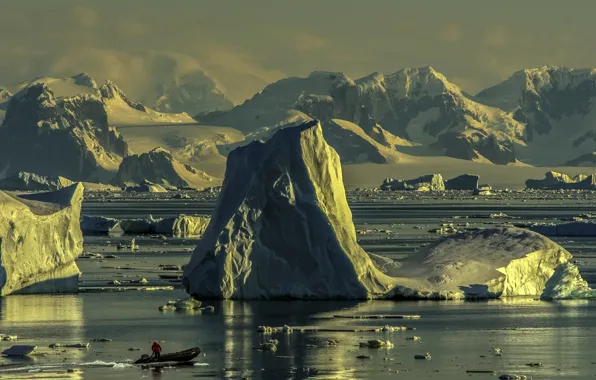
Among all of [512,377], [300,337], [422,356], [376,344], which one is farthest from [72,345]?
[512,377]

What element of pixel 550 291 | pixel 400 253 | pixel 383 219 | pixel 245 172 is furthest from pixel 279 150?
pixel 383 219

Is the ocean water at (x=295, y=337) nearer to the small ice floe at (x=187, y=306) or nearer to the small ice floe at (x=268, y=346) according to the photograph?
the small ice floe at (x=268, y=346)

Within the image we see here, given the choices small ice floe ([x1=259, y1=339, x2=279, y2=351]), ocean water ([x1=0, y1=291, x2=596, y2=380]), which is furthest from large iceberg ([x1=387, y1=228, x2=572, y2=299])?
small ice floe ([x1=259, y1=339, x2=279, y2=351])

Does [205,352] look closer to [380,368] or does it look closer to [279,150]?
[380,368]

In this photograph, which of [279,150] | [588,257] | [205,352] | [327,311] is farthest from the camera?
[588,257]

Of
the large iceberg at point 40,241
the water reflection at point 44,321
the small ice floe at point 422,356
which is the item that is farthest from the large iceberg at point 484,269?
the small ice floe at point 422,356

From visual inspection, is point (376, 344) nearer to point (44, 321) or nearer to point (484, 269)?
point (44, 321)
